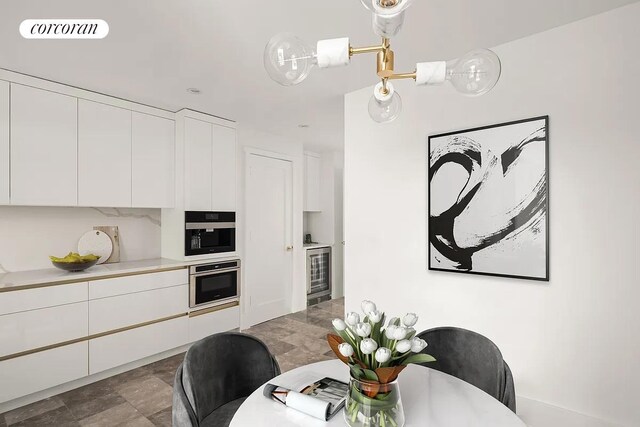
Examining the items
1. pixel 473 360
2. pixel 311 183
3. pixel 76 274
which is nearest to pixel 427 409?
pixel 473 360

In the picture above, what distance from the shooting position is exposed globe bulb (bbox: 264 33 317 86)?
1.04 metres

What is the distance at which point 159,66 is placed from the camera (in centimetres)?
254

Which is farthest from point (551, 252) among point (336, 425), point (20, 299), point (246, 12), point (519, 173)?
point (20, 299)

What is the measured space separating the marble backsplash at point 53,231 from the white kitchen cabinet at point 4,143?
16.3 inches

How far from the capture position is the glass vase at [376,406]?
1.04m

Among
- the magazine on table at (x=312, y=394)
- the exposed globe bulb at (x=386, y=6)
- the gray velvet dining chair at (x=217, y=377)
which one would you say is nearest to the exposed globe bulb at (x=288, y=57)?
the exposed globe bulb at (x=386, y=6)

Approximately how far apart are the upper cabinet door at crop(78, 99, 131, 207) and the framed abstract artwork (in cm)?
284

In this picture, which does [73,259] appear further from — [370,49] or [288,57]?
[370,49]

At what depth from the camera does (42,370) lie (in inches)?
100

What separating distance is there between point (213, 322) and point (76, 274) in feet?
4.71

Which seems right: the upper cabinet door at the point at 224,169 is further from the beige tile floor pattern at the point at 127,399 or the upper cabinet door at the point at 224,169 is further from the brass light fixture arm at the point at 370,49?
the brass light fixture arm at the point at 370,49

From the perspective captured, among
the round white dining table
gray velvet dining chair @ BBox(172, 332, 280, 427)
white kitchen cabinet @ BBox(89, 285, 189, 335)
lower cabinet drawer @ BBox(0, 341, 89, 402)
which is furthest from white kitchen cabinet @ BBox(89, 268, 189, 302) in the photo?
the round white dining table

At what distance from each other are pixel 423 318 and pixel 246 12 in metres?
2.44

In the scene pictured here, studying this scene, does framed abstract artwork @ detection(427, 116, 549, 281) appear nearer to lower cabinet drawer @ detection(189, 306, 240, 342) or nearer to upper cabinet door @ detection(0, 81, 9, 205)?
lower cabinet drawer @ detection(189, 306, 240, 342)
